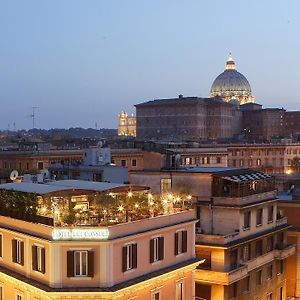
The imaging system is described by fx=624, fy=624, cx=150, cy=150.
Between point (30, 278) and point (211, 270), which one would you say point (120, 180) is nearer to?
point (211, 270)

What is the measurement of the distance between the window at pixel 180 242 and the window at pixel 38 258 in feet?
22.2

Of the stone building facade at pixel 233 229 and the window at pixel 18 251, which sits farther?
the stone building facade at pixel 233 229

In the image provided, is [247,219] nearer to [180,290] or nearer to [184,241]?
[184,241]

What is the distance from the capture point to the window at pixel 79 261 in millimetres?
24969

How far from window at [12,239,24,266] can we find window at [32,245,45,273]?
110 centimetres

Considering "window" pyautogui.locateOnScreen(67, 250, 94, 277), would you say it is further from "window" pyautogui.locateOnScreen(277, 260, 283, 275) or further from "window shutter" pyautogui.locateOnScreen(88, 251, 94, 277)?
"window" pyautogui.locateOnScreen(277, 260, 283, 275)

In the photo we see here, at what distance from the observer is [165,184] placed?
1596 inches

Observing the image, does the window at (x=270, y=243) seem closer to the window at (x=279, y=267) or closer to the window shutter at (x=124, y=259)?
the window at (x=279, y=267)

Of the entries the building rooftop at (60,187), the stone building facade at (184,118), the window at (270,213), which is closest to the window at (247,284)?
the window at (270,213)

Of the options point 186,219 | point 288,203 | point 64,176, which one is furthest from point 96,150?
point 186,219

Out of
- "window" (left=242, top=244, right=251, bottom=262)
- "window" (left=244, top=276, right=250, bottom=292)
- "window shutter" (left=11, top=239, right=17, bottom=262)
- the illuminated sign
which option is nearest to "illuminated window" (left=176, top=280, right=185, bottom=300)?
the illuminated sign

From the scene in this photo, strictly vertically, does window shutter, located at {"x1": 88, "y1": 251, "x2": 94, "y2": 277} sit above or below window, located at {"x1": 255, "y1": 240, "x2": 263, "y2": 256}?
above

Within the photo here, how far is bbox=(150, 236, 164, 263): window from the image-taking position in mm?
27656

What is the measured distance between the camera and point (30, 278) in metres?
26.4
